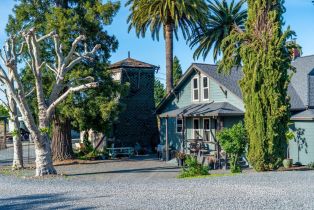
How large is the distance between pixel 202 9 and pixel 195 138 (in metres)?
11.7

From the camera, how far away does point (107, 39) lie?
29.1m

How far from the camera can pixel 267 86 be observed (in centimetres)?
1817

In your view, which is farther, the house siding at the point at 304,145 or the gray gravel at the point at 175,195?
the house siding at the point at 304,145

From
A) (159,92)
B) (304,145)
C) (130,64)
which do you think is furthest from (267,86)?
(159,92)

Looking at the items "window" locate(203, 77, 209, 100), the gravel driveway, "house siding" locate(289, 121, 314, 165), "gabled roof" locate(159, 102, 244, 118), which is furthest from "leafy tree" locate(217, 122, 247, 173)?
"window" locate(203, 77, 209, 100)

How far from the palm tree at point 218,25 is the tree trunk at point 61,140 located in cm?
1755

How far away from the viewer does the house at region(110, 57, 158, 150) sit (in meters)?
34.2

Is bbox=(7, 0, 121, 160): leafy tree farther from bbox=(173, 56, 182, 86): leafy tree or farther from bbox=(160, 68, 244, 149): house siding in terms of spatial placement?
bbox=(173, 56, 182, 86): leafy tree

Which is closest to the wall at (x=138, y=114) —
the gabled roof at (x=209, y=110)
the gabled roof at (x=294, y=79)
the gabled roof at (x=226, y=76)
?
the gabled roof at (x=294, y=79)

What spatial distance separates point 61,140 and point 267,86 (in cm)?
1512

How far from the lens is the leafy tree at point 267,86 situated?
18.0 meters

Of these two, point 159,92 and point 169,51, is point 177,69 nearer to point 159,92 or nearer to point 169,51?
point 159,92

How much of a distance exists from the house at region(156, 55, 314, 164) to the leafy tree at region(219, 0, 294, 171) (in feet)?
14.9

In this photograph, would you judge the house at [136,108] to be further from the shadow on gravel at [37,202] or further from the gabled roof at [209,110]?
the shadow on gravel at [37,202]
